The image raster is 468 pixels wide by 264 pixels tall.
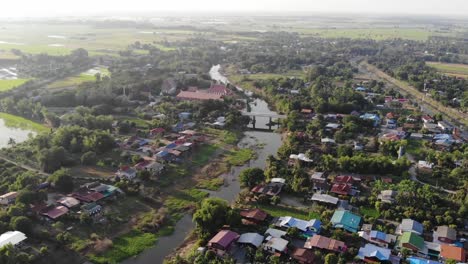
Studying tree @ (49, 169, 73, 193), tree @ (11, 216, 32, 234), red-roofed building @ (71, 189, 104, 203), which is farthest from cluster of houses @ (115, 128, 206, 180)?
tree @ (11, 216, 32, 234)

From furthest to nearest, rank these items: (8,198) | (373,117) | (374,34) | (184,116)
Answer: (374,34), (184,116), (373,117), (8,198)

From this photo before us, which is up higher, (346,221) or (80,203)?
(346,221)

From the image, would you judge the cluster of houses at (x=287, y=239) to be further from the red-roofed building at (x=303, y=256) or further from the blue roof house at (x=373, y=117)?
the blue roof house at (x=373, y=117)

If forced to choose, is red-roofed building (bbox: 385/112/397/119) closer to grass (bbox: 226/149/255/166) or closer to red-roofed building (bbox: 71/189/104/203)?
grass (bbox: 226/149/255/166)

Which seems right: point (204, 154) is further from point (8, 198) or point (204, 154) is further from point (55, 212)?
point (8, 198)

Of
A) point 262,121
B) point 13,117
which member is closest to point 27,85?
point 13,117

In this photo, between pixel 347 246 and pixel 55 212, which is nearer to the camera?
pixel 347 246

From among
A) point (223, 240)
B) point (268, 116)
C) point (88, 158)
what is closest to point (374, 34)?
point (268, 116)
